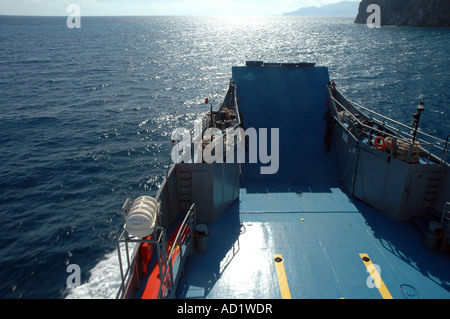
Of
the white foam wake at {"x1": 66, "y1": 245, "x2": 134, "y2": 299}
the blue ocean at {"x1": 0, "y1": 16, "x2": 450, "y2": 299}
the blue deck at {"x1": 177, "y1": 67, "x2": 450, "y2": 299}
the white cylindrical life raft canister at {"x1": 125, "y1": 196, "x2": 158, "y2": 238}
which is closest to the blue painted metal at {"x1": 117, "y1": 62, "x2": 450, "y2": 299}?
the blue deck at {"x1": 177, "y1": 67, "x2": 450, "y2": 299}

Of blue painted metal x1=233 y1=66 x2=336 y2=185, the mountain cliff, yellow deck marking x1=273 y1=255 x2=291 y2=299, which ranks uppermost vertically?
the mountain cliff

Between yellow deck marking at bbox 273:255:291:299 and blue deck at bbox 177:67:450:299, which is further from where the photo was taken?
blue deck at bbox 177:67:450:299

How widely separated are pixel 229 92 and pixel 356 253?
16.5 metres

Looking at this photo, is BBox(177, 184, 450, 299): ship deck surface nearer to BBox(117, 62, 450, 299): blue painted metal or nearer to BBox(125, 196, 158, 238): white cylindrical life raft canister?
BBox(117, 62, 450, 299): blue painted metal

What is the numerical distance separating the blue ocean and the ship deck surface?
7722 mm

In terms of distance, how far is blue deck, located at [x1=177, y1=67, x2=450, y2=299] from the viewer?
450 inches

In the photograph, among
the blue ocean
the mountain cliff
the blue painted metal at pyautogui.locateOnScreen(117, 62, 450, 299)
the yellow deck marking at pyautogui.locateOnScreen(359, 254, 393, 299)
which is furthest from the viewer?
the mountain cliff

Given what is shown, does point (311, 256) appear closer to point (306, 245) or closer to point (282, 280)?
point (306, 245)

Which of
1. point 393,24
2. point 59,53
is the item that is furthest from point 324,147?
point 393,24

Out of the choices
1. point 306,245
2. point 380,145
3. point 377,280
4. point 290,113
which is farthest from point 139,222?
point 290,113

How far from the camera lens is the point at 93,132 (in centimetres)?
3859

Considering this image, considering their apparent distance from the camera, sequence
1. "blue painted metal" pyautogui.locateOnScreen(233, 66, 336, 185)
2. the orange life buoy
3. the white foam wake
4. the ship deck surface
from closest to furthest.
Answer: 1. the ship deck surface
2. the orange life buoy
3. the white foam wake
4. "blue painted metal" pyautogui.locateOnScreen(233, 66, 336, 185)

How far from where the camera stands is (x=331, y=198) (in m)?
17.2

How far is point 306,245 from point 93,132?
1270 inches
